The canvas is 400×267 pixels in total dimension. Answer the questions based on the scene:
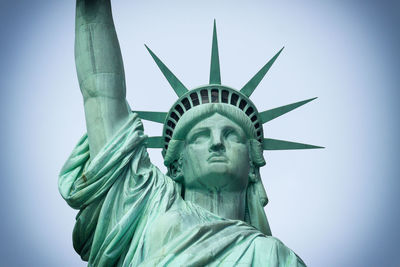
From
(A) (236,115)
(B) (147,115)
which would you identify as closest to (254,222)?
(A) (236,115)

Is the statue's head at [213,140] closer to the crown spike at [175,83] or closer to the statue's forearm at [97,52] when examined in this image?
the crown spike at [175,83]

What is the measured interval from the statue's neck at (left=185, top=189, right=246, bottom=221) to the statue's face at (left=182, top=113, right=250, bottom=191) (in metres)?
0.07

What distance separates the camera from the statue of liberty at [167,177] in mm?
11484

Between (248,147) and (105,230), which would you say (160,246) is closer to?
(105,230)

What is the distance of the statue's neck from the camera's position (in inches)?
504

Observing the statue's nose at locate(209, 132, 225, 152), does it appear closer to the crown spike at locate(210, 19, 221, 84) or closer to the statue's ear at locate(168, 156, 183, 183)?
the statue's ear at locate(168, 156, 183, 183)

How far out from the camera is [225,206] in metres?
12.8

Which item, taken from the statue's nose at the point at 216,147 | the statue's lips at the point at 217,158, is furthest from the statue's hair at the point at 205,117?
the statue's lips at the point at 217,158

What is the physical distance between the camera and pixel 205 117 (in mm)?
13445

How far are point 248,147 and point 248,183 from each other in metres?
0.48

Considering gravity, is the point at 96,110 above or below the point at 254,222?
above

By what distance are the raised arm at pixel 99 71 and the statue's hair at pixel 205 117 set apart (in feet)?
3.33

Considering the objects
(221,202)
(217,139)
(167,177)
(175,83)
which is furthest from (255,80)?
(167,177)

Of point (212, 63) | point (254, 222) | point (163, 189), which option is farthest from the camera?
point (212, 63)
